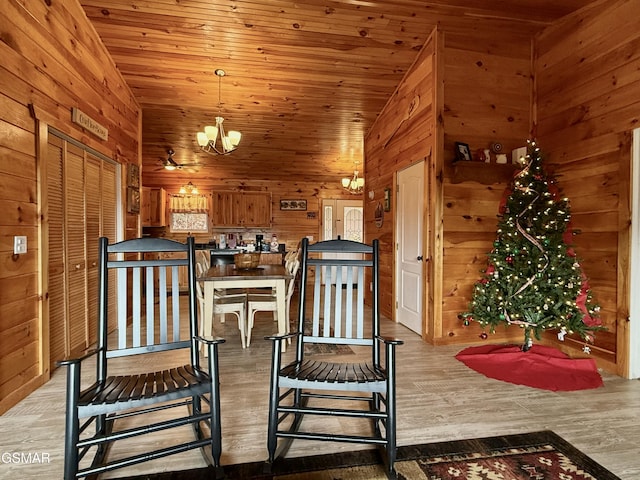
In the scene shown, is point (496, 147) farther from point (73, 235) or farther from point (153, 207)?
point (153, 207)

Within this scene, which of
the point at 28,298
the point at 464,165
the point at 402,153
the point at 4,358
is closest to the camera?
the point at 4,358

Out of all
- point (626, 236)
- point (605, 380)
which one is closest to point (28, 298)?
point (605, 380)

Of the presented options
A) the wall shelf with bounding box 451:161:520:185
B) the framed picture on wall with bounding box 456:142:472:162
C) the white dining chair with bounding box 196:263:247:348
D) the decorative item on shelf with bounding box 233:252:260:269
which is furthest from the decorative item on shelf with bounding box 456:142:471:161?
the white dining chair with bounding box 196:263:247:348

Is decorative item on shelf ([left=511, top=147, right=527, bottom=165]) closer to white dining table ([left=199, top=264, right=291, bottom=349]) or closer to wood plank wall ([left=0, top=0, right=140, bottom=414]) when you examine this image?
white dining table ([left=199, top=264, right=291, bottom=349])

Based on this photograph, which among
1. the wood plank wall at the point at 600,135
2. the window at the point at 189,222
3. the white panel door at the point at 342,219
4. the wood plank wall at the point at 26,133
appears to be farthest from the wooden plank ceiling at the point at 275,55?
the white panel door at the point at 342,219

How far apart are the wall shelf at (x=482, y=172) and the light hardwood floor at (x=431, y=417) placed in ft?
5.98

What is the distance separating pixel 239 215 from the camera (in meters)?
7.32

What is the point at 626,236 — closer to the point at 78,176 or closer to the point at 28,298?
the point at 28,298

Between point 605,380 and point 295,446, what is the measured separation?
2.47 m

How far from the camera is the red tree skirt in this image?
8.32ft

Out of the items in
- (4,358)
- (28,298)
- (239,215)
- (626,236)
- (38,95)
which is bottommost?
(4,358)

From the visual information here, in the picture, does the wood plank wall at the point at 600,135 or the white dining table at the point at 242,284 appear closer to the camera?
the wood plank wall at the point at 600,135

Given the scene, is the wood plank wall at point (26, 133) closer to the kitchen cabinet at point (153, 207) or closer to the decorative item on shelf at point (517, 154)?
the kitchen cabinet at point (153, 207)

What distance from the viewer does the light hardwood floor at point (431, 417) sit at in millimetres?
1704
